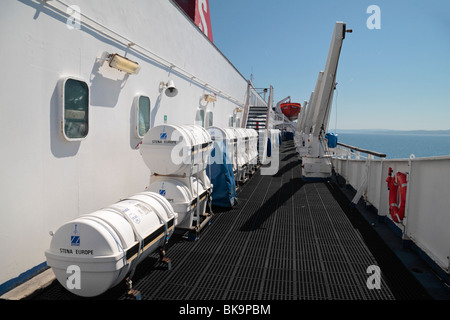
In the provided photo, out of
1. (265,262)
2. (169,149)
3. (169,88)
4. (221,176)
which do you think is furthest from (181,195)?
(169,88)

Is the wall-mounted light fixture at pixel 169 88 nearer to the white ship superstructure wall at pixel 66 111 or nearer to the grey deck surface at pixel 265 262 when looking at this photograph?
the white ship superstructure wall at pixel 66 111

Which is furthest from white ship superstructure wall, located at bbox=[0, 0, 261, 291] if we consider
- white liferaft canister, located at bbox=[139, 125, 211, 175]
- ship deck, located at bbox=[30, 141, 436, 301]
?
ship deck, located at bbox=[30, 141, 436, 301]

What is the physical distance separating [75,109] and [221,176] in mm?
3114

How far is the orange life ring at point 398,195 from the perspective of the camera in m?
4.45

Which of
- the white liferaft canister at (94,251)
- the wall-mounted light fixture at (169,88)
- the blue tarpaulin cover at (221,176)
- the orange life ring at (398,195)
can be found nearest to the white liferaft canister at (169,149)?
the blue tarpaulin cover at (221,176)

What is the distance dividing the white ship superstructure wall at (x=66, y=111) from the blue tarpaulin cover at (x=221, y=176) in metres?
1.40

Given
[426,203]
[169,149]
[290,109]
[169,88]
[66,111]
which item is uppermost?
[290,109]

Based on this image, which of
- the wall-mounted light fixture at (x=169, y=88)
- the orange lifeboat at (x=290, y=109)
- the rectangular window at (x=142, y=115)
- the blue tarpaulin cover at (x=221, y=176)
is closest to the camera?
the rectangular window at (x=142, y=115)

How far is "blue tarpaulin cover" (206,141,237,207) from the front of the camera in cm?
616

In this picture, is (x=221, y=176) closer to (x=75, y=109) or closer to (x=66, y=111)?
(x=75, y=109)

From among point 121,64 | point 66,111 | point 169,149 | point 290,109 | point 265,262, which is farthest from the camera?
point 290,109

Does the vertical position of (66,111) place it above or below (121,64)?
below

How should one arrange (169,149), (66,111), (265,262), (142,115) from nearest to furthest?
(66,111) < (265,262) < (169,149) < (142,115)

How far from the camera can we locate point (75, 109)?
157 inches
